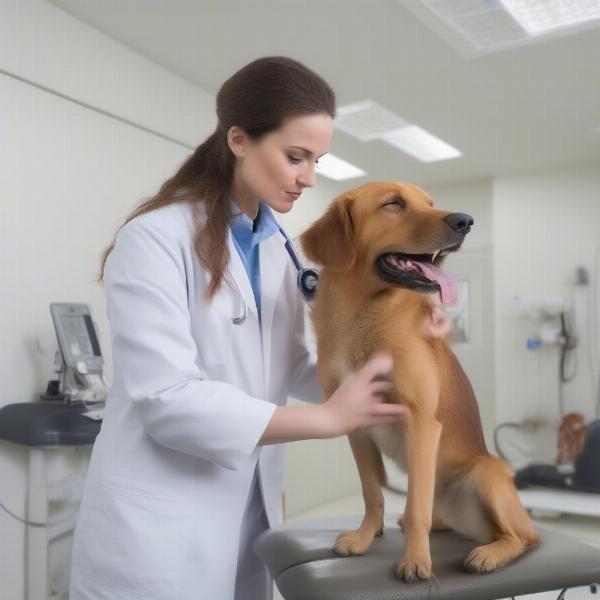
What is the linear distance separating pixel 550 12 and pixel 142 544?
2937mm

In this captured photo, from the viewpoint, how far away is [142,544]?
3.26 ft

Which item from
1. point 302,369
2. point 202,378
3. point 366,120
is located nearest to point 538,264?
point 366,120

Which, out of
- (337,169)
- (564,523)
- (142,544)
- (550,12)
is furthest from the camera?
(337,169)

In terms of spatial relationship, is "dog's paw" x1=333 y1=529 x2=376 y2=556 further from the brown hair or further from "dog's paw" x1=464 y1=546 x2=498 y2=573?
the brown hair

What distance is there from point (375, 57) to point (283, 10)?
664 mm

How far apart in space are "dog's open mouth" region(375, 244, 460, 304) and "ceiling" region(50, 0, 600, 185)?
2.17 meters

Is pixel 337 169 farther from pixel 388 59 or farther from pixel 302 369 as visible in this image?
pixel 302 369

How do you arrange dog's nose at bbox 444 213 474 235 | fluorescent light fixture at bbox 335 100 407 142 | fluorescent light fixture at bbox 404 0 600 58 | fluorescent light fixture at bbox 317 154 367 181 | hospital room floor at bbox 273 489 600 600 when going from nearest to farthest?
dog's nose at bbox 444 213 474 235 < fluorescent light fixture at bbox 404 0 600 58 < hospital room floor at bbox 273 489 600 600 < fluorescent light fixture at bbox 335 100 407 142 < fluorescent light fixture at bbox 317 154 367 181

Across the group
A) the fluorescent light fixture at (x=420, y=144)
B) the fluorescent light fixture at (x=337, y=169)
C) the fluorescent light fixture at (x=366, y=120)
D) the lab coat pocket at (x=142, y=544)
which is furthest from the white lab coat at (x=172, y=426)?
the fluorescent light fixture at (x=337, y=169)

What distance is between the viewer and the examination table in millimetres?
865

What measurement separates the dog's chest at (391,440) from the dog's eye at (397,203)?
1.19ft

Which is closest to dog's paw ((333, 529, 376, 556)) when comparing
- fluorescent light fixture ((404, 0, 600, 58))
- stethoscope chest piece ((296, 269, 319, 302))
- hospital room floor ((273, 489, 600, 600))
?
stethoscope chest piece ((296, 269, 319, 302))

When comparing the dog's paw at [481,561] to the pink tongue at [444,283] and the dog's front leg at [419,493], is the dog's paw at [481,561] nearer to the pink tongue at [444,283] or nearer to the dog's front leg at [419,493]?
the dog's front leg at [419,493]

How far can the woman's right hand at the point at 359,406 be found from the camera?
35.4 inches
